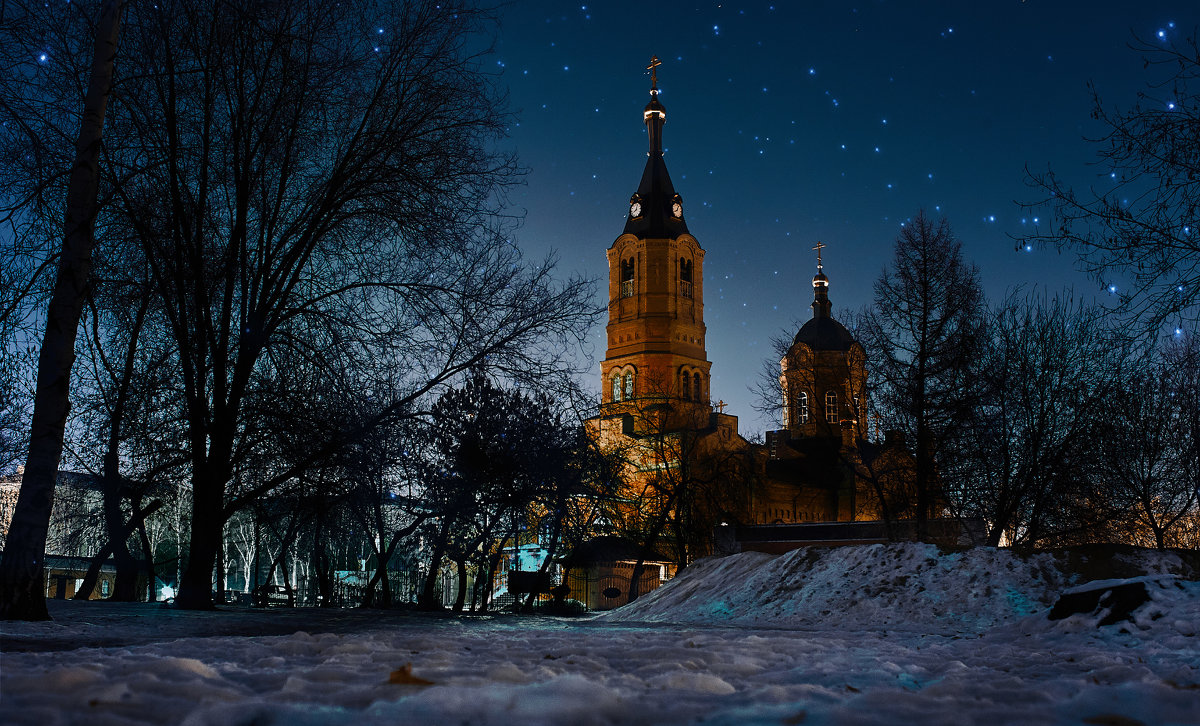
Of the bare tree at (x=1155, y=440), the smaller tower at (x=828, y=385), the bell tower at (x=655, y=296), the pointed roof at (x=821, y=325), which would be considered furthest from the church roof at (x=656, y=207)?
the bare tree at (x=1155, y=440)

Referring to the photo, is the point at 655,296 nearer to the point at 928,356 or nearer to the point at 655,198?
the point at 655,198

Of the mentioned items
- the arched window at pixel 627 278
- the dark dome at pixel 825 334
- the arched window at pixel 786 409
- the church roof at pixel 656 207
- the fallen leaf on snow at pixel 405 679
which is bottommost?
the fallen leaf on snow at pixel 405 679

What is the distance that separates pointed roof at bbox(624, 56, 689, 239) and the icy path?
74.8 metres

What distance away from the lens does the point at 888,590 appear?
1251 centimetres

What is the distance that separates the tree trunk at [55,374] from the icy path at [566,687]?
13.5ft

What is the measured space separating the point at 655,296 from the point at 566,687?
75671mm

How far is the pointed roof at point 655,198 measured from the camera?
78.4 meters

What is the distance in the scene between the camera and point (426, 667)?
3.27 meters

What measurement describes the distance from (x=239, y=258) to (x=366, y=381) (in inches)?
103

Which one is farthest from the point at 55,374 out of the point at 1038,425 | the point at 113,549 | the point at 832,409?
the point at 832,409

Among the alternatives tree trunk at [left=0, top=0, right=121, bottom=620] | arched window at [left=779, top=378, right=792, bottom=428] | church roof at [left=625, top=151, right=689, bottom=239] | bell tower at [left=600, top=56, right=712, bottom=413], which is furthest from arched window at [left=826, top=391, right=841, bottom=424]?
church roof at [left=625, top=151, right=689, bottom=239]

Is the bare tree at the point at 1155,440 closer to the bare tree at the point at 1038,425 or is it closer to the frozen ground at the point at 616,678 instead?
the bare tree at the point at 1038,425

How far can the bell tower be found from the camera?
76.9 m

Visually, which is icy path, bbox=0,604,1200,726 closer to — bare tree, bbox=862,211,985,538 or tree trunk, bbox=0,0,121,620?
tree trunk, bbox=0,0,121,620
